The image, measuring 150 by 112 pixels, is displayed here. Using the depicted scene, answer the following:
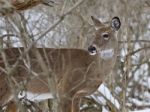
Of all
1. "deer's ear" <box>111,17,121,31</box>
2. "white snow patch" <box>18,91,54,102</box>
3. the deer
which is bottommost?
"white snow patch" <box>18,91,54,102</box>

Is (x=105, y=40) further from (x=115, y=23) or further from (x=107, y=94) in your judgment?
(x=107, y=94)

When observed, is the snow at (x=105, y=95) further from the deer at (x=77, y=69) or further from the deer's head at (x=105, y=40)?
the deer's head at (x=105, y=40)

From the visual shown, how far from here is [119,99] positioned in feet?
22.9

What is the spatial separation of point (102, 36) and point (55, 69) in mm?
720

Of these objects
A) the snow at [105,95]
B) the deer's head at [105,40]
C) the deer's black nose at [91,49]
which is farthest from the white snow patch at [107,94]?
the deer's black nose at [91,49]

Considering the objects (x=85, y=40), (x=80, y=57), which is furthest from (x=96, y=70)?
(x=85, y=40)

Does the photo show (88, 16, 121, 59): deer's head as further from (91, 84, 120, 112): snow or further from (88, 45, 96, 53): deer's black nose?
(91, 84, 120, 112): snow

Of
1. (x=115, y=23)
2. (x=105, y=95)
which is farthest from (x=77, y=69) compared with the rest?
(x=115, y=23)

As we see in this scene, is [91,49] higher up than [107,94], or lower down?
higher up

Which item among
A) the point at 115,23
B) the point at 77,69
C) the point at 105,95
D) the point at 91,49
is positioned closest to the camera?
the point at 115,23

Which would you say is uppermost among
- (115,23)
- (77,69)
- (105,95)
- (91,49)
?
(115,23)

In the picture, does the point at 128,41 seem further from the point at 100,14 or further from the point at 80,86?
the point at 100,14

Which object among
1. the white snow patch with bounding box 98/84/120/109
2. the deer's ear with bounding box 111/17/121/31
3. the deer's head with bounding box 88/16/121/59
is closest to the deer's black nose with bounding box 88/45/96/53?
the deer's head with bounding box 88/16/121/59

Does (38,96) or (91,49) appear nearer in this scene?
(91,49)
